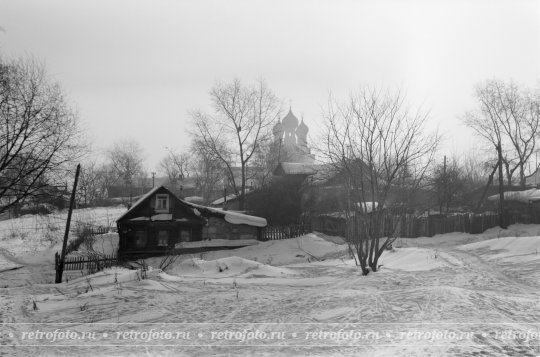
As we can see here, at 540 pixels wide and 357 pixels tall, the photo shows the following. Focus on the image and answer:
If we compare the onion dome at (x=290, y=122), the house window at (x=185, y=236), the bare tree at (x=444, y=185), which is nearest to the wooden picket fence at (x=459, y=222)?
the bare tree at (x=444, y=185)

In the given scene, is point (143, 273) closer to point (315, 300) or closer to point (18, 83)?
point (315, 300)

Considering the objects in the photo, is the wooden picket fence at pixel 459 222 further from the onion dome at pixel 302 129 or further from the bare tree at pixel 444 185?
the onion dome at pixel 302 129

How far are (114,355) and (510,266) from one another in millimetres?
12900

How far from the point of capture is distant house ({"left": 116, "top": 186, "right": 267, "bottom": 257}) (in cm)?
3000

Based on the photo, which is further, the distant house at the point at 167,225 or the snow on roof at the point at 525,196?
the snow on roof at the point at 525,196

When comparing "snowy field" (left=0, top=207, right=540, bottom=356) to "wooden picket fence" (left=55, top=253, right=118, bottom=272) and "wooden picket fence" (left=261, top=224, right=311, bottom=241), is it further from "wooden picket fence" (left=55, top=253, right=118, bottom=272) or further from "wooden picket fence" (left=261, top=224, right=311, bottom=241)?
"wooden picket fence" (left=261, top=224, right=311, bottom=241)

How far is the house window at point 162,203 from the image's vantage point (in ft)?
101

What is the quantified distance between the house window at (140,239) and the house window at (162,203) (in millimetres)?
1980

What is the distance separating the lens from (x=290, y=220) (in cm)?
3522

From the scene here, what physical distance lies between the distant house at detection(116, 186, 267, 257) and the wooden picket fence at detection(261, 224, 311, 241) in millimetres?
1697

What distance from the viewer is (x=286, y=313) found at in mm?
8773

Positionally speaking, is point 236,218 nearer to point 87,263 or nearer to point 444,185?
point 87,263

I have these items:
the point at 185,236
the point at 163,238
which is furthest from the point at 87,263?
the point at 185,236

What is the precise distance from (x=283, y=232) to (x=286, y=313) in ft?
80.7
